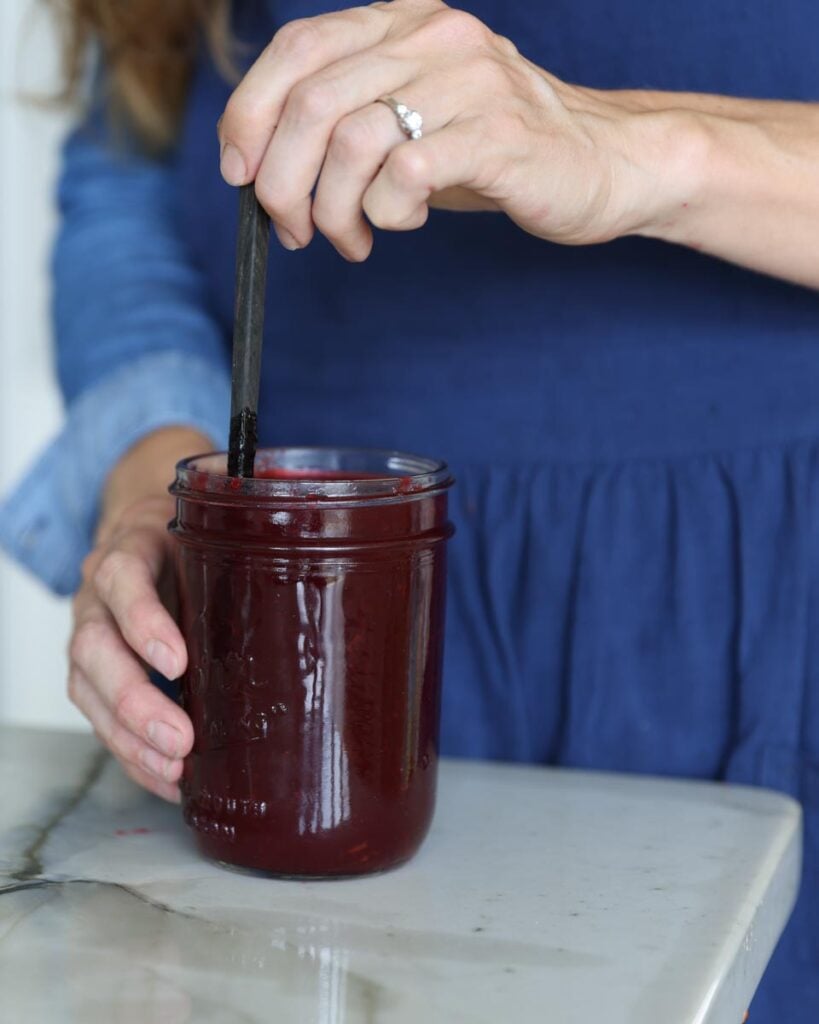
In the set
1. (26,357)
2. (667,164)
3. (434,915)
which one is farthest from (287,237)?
(26,357)

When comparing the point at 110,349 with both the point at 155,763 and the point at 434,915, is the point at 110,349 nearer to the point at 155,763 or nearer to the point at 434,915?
the point at 155,763

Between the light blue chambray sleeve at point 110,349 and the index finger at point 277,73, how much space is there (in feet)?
1.32

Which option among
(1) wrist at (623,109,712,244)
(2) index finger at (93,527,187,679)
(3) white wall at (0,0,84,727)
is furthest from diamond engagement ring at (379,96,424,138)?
(3) white wall at (0,0,84,727)

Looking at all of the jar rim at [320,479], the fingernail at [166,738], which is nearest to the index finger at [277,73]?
the jar rim at [320,479]

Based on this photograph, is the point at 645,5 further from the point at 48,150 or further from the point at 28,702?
the point at 28,702

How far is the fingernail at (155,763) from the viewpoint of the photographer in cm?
69

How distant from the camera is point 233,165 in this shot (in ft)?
2.11

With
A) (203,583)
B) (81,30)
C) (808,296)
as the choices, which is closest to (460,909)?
(203,583)

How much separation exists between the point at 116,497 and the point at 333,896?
430 mm

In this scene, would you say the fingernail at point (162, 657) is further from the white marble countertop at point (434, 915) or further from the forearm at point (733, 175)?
the forearm at point (733, 175)

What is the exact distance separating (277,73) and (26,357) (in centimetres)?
183

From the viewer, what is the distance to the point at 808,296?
89cm

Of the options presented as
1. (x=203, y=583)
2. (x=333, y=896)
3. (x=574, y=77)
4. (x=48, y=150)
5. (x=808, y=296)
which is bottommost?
(x=333, y=896)

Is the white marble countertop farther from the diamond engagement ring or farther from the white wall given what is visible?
the white wall
